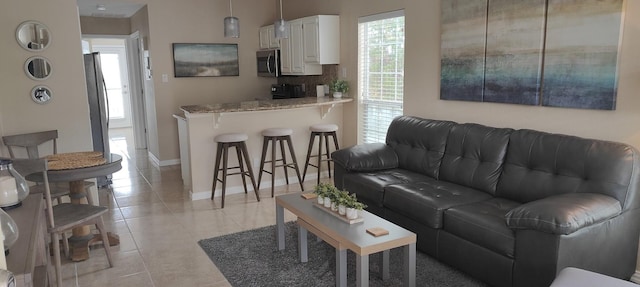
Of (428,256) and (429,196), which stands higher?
(429,196)

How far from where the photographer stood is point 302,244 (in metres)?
3.21

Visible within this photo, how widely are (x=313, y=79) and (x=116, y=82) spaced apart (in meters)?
6.60

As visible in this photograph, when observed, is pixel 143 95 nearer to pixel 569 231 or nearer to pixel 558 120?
pixel 558 120

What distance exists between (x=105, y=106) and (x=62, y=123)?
4.06ft

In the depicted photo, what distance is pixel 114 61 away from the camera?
1067cm

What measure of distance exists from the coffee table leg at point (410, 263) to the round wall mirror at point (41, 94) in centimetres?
357

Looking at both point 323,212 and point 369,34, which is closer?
point 323,212

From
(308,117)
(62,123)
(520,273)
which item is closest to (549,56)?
(520,273)

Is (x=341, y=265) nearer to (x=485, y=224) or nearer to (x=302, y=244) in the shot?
(x=302, y=244)

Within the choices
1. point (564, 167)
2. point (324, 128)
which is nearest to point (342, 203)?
point (564, 167)

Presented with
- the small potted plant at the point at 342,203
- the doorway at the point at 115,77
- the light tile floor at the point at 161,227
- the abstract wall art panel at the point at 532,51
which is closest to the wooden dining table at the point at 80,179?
the light tile floor at the point at 161,227

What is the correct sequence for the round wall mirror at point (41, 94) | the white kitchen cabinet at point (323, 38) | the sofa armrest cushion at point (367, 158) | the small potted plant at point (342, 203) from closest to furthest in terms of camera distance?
the small potted plant at point (342, 203), the sofa armrest cushion at point (367, 158), the round wall mirror at point (41, 94), the white kitchen cabinet at point (323, 38)

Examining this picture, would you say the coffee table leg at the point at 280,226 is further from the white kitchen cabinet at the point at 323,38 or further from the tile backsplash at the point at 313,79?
the tile backsplash at the point at 313,79

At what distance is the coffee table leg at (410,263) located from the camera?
258 cm
